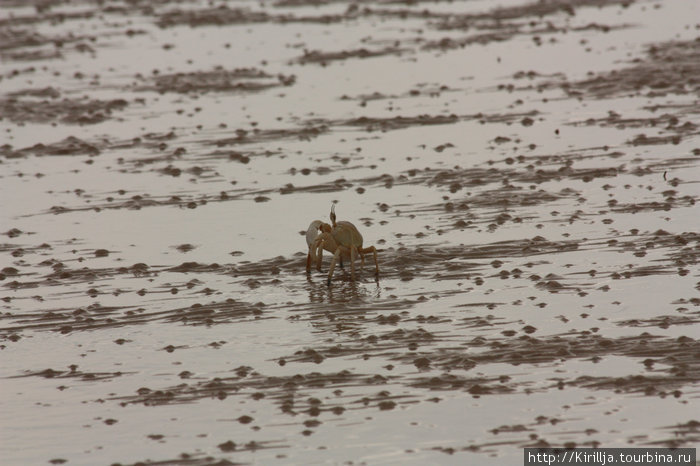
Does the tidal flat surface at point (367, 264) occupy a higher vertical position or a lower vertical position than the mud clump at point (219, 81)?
lower

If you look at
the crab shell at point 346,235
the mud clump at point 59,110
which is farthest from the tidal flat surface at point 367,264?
the crab shell at point 346,235

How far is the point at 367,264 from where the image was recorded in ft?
47.7

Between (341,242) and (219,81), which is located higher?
(219,81)

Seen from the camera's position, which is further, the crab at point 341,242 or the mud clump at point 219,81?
the mud clump at point 219,81

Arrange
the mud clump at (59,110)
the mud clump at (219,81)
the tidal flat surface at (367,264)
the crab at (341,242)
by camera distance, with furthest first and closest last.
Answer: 1. the mud clump at (219,81)
2. the mud clump at (59,110)
3. the crab at (341,242)
4. the tidal flat surface at (367,264)

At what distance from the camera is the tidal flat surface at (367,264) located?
10.0 metres

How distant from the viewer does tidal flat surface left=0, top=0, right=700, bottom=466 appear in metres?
10.0

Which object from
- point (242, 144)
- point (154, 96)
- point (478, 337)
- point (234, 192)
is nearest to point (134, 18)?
point (154, 96)

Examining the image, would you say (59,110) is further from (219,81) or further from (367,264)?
(367,264)

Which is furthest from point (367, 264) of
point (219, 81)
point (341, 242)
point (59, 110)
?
point (219, 81)

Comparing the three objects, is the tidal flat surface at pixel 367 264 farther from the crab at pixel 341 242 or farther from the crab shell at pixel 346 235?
the crab shell at pixel 346 235

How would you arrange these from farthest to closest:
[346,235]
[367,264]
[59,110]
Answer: [59,110], [367,264], [346,235]

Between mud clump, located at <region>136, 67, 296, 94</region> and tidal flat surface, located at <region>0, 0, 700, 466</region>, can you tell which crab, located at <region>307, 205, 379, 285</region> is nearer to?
tidal flat surface, located at <region>0, 0, 700, 466</region>

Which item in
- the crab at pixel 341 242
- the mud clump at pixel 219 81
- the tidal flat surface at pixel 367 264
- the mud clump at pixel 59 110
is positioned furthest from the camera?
the mud clump at pixel 219 81
